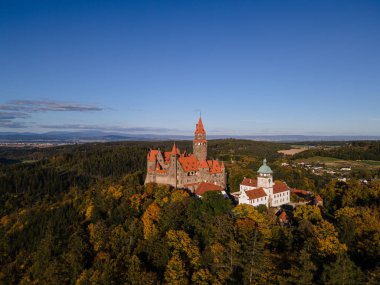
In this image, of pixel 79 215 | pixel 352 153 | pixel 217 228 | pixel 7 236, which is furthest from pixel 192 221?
pixel 352 153

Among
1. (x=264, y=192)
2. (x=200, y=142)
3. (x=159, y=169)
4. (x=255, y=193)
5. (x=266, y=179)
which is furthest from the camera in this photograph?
(x=200, y=142)

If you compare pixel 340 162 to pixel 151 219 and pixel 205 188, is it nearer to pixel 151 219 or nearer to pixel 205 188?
pixel 205 188

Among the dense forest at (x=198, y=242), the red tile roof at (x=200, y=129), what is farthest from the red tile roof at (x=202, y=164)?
the dense forest at (x=198, y=242)

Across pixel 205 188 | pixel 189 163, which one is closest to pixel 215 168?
pixel 189 163

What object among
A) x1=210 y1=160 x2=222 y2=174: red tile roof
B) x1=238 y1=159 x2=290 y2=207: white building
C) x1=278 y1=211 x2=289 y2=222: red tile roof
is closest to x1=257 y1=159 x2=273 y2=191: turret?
x1=238 y1=159 x2=290 y2=207: white building

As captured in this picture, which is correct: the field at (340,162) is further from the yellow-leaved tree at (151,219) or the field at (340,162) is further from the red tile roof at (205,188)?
the yellow-leaved tree at (151,219)

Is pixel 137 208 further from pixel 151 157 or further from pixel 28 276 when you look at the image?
pixel 28 276

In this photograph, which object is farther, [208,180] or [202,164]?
[208,180]
